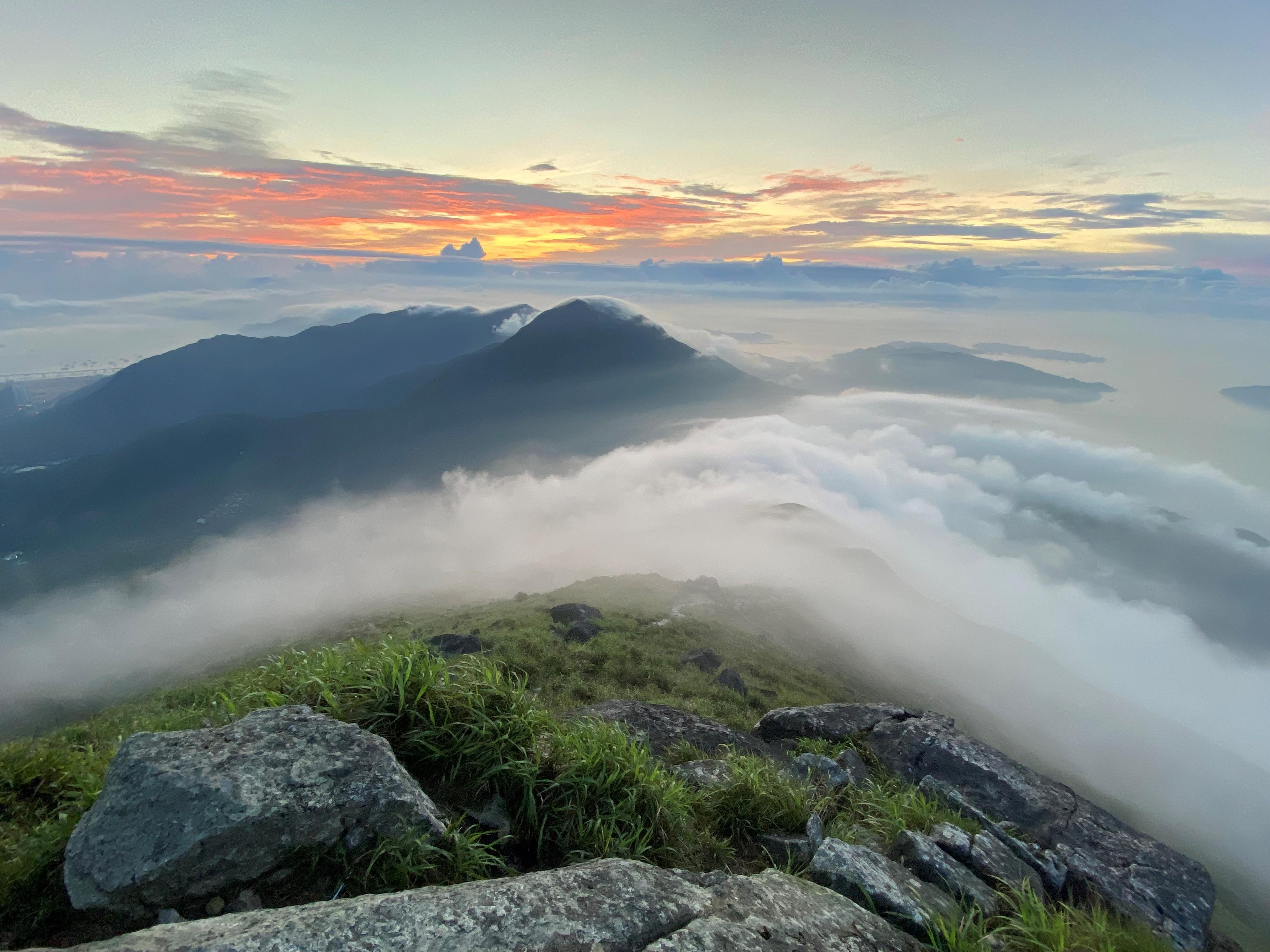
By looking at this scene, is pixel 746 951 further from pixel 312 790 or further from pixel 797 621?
pixel 797 621

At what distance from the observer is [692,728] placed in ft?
60.1

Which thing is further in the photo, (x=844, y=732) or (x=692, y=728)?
(x=844, y=732)

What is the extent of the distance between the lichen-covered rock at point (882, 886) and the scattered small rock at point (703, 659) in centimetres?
4591

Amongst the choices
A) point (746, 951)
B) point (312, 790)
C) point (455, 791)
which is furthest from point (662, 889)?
point (312, 790)

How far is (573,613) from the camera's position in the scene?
6800 centimetres

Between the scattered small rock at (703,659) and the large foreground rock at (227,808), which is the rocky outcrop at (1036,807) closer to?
the large foreground rock at (227,808)

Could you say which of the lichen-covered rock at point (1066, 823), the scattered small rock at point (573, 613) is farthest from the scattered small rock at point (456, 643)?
the lichen-covered rock at point (1066, 823)

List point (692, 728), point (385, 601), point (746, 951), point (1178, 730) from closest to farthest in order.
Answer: point (746, 951)
point (692, 728)
point (385, 601)
point (1178, 730)

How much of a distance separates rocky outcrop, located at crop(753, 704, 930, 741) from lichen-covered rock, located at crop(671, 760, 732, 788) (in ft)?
31.8

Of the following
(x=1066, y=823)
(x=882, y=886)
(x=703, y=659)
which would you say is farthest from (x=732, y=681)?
(x=882, y=886)

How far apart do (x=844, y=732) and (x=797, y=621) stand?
96.3 m

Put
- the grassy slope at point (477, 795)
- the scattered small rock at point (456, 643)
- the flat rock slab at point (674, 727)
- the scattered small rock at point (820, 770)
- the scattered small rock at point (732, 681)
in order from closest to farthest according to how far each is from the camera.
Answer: the grassy slope at point (477, 795) → the scattered small rock at point (820, 770) → the flat rock slab at point (674, 727) → the scattered small rock at point (732, 681) → the scattered small rock at point (456, 643)

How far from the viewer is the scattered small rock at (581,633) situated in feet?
181

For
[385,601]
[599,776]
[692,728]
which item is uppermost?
[599,776]
